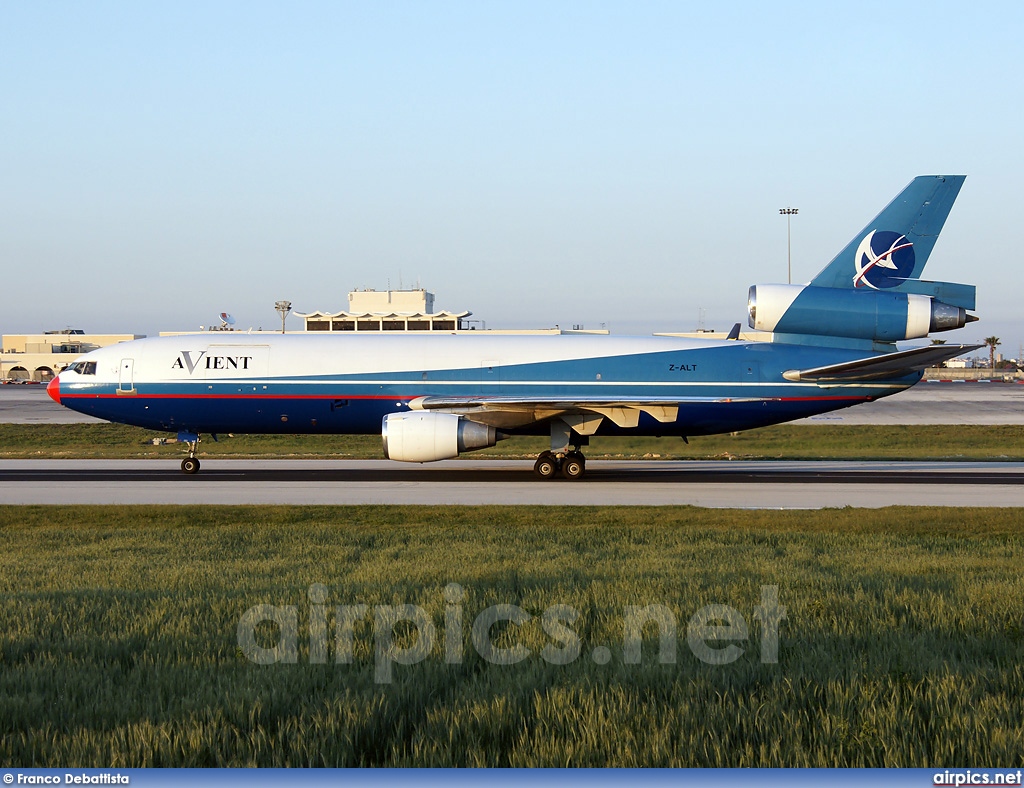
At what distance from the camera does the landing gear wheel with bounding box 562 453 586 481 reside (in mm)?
27516

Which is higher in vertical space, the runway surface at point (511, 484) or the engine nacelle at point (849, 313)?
the engine nacelle at point (849, 313)

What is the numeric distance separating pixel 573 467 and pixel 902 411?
39872 millimetres

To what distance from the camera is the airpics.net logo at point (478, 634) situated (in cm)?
677

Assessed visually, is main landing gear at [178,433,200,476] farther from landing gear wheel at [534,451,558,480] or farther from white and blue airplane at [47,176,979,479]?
landing gear wheel at [534,451,558,480]

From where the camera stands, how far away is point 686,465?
3266cm

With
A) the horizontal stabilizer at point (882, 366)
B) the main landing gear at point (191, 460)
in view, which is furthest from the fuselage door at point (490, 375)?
the main landing gear at point (191, 460)

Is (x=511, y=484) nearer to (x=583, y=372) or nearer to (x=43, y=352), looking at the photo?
(x=583, y=372)

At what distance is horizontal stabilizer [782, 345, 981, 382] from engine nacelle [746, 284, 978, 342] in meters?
1.04

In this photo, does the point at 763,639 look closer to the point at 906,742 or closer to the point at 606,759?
the point at 906,742

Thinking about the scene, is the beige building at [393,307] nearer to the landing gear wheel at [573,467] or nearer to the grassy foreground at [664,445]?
the grassy foreground at [664,445]

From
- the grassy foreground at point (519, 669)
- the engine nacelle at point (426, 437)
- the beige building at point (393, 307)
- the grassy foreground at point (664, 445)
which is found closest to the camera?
the grassy foreground at point (519, 669)

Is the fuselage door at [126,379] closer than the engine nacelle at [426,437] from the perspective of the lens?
No

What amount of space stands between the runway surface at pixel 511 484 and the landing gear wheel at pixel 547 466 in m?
0.38

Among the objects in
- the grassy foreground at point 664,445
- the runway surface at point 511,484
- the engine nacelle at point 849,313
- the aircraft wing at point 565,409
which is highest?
the engine nacelle at point 849,313
